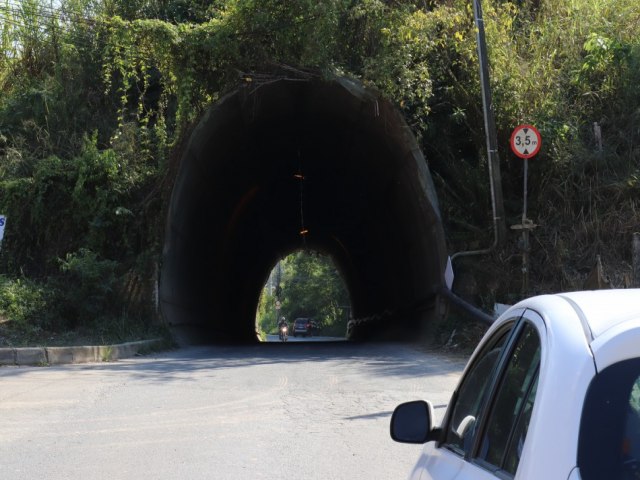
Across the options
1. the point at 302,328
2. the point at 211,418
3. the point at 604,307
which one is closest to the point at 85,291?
the point at 211,418

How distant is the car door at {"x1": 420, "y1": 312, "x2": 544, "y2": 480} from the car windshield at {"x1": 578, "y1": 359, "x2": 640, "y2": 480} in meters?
0.24

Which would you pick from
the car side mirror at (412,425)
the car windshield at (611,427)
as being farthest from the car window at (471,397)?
the car windshield at (611,427)

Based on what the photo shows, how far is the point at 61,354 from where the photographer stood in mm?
12727

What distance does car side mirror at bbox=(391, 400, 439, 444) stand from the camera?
2.93 meters

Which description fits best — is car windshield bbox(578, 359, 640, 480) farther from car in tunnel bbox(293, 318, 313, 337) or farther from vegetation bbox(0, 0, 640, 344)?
car in tunnel bbox(293, 318, 313, 337)

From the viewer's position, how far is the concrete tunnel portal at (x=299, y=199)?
1741 centimetres

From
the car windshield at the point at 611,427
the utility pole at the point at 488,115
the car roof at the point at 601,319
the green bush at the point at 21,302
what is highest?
Answer: the utility pole at the point at 488,115

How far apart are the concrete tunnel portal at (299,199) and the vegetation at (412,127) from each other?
2.03 feet

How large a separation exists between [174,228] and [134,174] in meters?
1.84

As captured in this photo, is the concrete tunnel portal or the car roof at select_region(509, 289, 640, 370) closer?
the car roof at select_region(509, 289, 640, 370)

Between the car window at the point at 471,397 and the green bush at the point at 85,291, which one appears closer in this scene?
the car window at the point at 471,397

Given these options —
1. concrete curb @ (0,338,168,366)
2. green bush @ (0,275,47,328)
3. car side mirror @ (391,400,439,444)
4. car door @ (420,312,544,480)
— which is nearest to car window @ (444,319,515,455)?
car door @ (420,312,544,480)

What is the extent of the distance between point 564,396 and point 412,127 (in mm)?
16054

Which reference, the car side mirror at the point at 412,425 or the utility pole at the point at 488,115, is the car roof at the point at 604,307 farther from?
the utility pole at the point at 488,115
